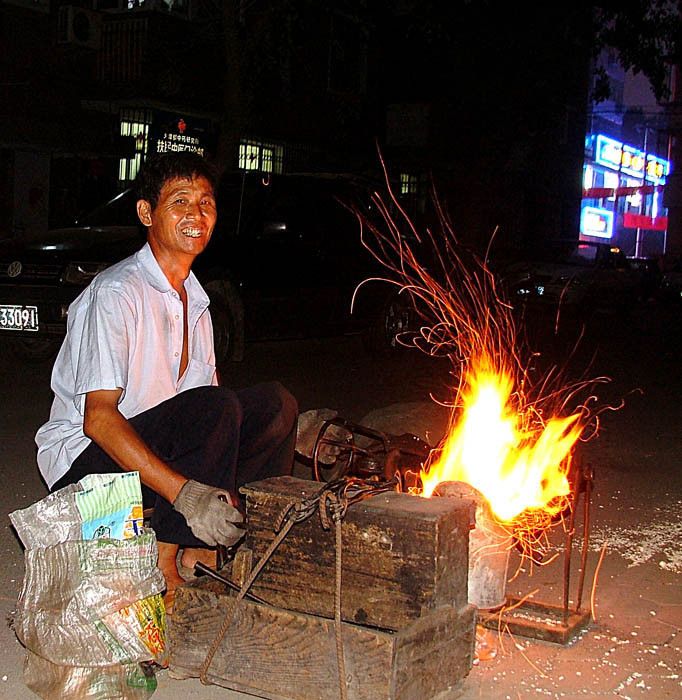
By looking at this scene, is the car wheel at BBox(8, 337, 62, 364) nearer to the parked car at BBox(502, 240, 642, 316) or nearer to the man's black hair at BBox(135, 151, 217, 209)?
the man's black hair at BBox(135, 151, 217, 209)

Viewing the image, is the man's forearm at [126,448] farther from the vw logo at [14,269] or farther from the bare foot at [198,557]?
the vw logo at [14,269]

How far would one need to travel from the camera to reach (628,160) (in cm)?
4603

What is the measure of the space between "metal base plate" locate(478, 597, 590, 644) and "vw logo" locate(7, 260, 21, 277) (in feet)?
20.7

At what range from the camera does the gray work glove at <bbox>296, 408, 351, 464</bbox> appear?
14.3 feet

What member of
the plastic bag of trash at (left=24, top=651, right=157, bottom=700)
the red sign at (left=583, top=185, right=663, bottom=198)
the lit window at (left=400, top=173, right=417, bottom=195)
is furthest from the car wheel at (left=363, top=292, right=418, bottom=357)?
the red sign at (left=583, top=185, right=663, bottom=198)

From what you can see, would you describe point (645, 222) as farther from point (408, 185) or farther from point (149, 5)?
point (149, 5)

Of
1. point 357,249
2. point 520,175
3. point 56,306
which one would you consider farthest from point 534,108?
point 56,306

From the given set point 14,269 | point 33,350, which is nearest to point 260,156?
point 33,350

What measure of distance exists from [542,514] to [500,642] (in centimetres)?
90

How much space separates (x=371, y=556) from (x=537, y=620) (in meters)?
1.14

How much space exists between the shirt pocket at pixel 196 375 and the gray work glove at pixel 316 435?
32.5 inches

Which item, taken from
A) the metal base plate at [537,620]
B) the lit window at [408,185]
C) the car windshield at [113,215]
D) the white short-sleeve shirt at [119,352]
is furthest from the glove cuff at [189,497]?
the lit window at [408,185]

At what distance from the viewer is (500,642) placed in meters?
3.43

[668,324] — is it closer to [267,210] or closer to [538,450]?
[267,210]
